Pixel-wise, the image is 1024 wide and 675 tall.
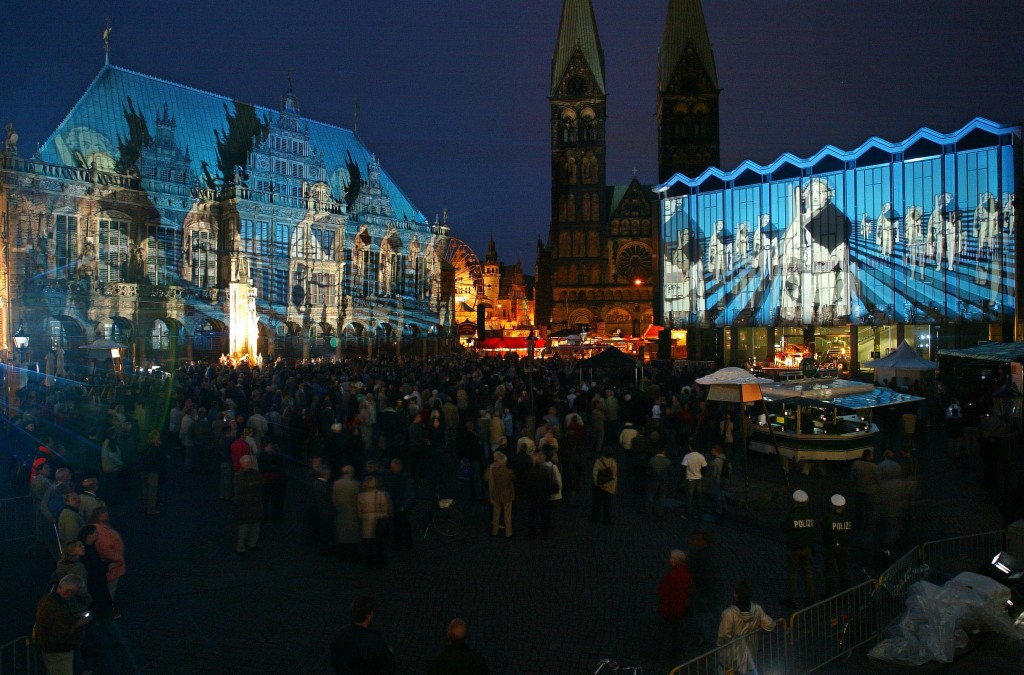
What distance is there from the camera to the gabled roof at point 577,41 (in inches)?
2859

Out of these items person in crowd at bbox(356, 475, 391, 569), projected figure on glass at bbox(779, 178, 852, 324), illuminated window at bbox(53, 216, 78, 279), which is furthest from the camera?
projected figure on glass at bbox(779, 178, 852, 324)

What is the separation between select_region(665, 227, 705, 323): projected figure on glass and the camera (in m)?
46.3

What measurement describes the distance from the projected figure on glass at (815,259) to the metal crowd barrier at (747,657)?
3939cm

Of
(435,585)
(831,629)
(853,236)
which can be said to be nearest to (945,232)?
(853,236)

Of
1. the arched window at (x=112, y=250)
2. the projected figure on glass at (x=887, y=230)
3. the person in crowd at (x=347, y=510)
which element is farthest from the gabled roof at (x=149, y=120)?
the person in crowd at (x=347, y=510)

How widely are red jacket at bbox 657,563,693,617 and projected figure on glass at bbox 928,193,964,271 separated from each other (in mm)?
38174

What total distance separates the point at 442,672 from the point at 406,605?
323 cm

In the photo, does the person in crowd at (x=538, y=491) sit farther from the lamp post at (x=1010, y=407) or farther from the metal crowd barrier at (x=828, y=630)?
the lamp post at (x=1010, y=407)

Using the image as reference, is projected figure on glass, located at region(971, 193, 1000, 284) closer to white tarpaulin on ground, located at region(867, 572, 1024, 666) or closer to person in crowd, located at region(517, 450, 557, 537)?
person in crowd, located at region(517, 450, 557, 537)

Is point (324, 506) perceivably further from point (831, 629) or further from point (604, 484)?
point (831, 629)

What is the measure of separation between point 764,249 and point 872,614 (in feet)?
130

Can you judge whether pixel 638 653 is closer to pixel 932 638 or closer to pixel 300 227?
pixel 932 638

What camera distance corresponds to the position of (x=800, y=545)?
7344 mm

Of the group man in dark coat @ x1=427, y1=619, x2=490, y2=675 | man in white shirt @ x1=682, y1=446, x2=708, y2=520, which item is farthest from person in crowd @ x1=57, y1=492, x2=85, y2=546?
man in white shirt @ x1=682, y1=446, x2=708, y2=520
